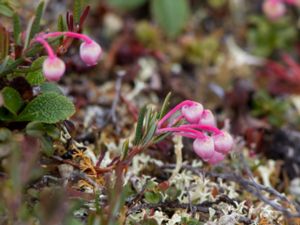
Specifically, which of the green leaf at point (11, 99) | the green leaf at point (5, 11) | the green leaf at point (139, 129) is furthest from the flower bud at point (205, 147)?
the green leaf at point (5, 11)

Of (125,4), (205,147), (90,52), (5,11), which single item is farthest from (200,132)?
(125,4)

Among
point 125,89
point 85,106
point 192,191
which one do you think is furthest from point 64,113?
point 125,89

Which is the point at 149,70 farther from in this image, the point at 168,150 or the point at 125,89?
the point at 168,150

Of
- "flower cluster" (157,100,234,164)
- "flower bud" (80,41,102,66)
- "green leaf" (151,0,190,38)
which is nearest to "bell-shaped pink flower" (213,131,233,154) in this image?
"flower cluster" (157,100,234,164)

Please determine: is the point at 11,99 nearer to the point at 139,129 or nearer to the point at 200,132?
Result: the point at 139,129

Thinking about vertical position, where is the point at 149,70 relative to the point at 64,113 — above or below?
below

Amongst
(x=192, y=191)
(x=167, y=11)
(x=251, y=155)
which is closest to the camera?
(x=192, y=191)

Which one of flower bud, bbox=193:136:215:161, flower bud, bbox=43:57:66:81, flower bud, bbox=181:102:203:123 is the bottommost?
flower bud, bbox=193:136:215:161

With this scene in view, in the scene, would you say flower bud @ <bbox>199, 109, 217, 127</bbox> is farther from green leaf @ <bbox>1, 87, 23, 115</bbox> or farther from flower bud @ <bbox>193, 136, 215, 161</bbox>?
green leaf @ <bbox>1, 87, 23, 115</bbox>
